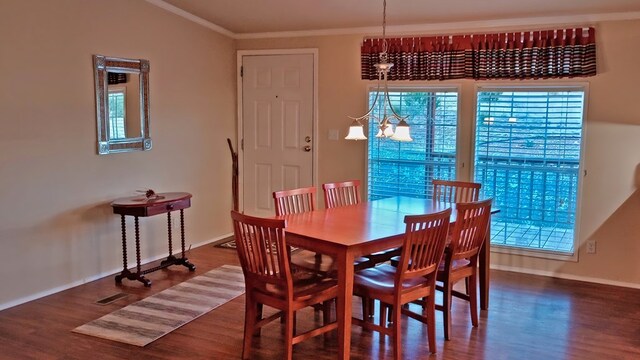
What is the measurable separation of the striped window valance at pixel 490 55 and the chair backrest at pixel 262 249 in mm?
2914

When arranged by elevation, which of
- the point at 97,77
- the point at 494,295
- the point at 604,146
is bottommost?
the point at 494,295

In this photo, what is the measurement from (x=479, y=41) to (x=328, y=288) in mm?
2956

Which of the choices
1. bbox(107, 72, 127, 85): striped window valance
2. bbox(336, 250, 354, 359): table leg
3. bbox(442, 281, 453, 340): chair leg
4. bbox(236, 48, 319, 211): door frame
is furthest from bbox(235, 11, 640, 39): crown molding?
bbox(336, 250, 354, 359): table leg

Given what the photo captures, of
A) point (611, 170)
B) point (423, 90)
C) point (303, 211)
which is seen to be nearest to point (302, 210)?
point (303, 211)

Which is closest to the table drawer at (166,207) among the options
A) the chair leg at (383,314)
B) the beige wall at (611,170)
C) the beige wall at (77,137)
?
the beige wall at (77,137)

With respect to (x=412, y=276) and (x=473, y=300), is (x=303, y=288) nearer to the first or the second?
(x=412, y=276)

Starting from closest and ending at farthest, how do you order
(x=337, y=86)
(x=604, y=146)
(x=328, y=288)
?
(x=328, y=288), (x=604, y=146), (x=337, y=86)

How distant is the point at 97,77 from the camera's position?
13.9 ft

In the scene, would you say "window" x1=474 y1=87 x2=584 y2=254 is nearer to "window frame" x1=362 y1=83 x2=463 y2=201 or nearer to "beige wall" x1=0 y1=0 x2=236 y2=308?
"window frame" x1=362 y1=83 x2=463 y2=201

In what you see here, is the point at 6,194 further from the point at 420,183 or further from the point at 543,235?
the point at 543,235

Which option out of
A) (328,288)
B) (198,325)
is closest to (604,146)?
(328,288)

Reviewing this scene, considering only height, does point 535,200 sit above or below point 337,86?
below

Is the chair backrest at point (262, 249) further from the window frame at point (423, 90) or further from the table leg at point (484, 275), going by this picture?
the window frame at point (423, 90)

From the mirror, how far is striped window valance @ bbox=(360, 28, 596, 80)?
6.98ft
